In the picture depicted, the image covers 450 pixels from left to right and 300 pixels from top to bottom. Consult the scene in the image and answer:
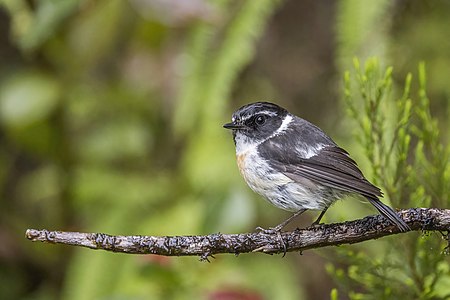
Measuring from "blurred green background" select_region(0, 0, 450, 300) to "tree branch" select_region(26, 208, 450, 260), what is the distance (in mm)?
1181

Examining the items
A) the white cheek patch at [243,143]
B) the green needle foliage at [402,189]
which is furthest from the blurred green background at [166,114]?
the green needle foliage at [402,189]

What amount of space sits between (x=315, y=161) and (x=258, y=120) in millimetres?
298

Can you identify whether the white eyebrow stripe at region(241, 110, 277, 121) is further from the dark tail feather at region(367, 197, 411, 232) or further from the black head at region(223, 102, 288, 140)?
the dark tail feather at region(367, 197, 411, 232)

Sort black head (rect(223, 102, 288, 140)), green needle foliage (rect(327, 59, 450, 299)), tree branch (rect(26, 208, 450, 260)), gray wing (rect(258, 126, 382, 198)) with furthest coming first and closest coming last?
black head (rect(223, 102, 288, 140)) → gray wing (rect(258, 126, 382, 198)) → green needle foliage (rect(327, 59, 450, 299)) → tree branch (rect(26, 208, 450, 260))

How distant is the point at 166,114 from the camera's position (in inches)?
159

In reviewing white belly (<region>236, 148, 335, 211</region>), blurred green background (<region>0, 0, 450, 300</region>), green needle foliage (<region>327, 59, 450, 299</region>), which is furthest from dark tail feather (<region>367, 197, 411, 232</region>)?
blurred green background (<region>0, 0, 450, 300</region>)

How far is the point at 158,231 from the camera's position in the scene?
10.9 feet

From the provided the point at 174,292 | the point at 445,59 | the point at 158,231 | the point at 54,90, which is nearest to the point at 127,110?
the point at 54,90

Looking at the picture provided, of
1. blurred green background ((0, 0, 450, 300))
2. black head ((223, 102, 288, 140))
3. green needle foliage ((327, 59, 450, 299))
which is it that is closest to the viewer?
green needle foliage ((327, 59, 450, 299))

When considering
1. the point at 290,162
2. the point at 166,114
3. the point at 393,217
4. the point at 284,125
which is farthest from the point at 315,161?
the point at 166,114

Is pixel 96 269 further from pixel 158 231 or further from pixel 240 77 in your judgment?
pixel 240 77

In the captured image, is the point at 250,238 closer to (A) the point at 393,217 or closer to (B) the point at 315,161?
(A) the point at 393,217

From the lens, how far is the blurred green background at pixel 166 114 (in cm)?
304

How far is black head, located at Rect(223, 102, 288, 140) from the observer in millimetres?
2346
